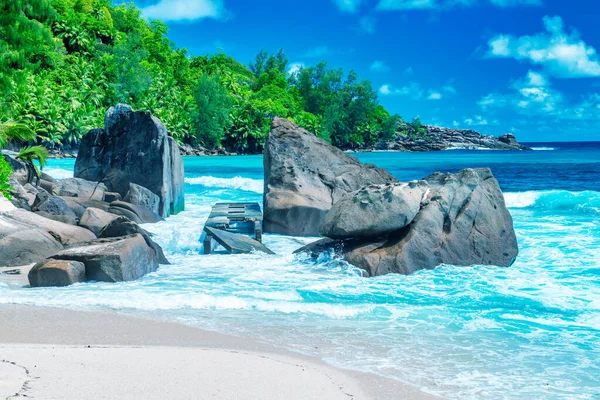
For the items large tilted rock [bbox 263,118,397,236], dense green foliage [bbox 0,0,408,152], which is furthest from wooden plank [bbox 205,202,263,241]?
dense green foliage [bbox 0,0,408,152]

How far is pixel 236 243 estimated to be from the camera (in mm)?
12203

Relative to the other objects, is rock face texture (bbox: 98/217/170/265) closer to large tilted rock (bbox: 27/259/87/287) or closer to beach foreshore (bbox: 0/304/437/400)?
large tilted rock (bbox: 27/259/87/287)

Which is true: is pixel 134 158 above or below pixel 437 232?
above

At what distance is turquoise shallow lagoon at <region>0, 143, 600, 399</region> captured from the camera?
19.2ft

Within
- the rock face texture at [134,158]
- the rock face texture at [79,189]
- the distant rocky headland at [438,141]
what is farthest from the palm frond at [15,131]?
the distant rocky headland at [438,141]

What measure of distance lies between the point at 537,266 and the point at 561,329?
162 inches

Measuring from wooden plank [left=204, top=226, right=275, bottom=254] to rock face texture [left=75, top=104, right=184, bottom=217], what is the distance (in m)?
5.51

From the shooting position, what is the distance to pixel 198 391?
4770 millimetres

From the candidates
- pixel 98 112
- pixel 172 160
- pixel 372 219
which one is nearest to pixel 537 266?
pixel 372 219

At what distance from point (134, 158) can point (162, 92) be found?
59754 mm

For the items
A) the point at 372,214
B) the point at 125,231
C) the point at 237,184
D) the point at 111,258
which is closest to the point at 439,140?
the point at 237,184

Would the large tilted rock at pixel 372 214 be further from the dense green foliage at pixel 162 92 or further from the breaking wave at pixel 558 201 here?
the dense green foliage at pixel 162 92

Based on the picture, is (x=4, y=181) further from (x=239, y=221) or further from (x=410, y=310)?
(x=410, y=310)

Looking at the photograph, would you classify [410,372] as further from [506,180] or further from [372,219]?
[506,180]
